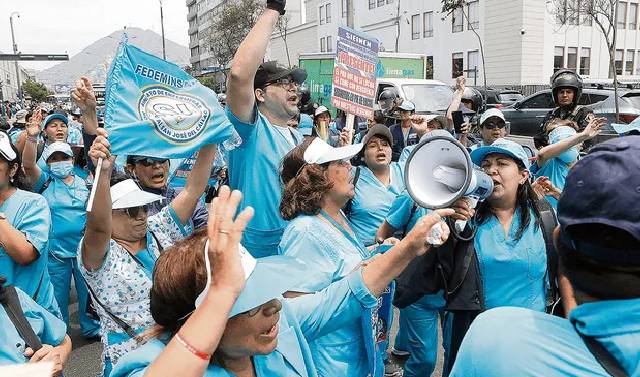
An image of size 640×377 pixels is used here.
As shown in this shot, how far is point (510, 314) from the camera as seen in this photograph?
3.88 ft

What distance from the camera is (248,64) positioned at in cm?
280

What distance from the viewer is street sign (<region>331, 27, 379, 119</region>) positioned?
459 cm

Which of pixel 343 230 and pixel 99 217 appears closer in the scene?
pixel 99 217

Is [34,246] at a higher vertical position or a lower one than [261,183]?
lower

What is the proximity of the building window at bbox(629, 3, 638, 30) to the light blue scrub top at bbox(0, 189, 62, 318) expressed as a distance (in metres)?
40.2

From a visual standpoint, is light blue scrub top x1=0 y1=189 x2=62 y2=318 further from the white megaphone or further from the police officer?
the police officer

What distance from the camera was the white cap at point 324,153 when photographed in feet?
8.84

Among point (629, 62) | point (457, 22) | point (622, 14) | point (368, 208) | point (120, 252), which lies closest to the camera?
point (120, 252)

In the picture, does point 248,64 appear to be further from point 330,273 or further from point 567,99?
point 567,99

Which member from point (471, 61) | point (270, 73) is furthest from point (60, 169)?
point (471, 61)

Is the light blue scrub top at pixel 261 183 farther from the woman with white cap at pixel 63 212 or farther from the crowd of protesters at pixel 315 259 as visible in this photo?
the woman with white cap at pixel 63 212

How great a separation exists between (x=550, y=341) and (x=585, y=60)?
38.4 meters

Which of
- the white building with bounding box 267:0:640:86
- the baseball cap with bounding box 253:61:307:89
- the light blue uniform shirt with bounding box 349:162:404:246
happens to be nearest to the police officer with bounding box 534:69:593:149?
the light blue uniform shirt with bounding box 349:162:404:246

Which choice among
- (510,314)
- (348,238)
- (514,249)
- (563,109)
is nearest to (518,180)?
(514,249)
